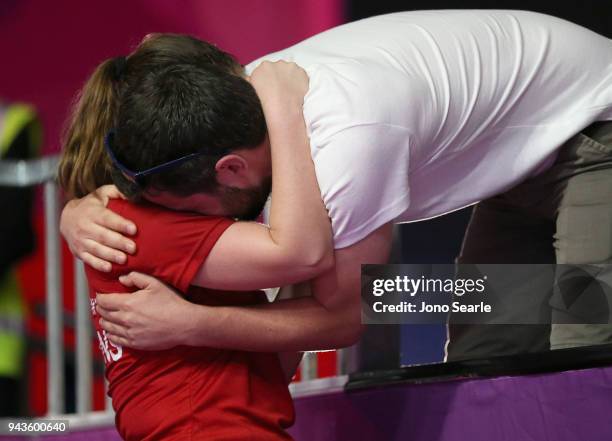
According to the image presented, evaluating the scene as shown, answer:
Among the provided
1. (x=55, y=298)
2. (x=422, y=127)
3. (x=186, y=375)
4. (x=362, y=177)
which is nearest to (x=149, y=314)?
(x=186, y=375)

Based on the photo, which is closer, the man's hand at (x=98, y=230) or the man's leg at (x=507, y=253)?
the man's hand at (x=98, y=230)

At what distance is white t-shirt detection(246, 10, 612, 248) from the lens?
53.2 inches

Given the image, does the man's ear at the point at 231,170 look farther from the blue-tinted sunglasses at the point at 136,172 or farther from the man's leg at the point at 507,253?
the man's leg at the point at 507,253

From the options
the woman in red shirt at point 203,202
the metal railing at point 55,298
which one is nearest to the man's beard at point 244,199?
the woman in red shirt at point 203,202

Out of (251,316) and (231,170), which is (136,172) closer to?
(231,170)

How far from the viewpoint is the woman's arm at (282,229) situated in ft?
4.40

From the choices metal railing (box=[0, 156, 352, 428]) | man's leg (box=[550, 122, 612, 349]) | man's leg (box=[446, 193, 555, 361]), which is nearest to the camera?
man's leg (box=[550, 122, 612, 349])

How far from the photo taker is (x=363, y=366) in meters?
2.03

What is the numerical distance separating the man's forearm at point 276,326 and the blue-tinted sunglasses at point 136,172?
0.19m

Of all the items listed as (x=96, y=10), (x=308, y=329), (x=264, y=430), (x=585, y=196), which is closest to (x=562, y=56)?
(x=585, y=196)

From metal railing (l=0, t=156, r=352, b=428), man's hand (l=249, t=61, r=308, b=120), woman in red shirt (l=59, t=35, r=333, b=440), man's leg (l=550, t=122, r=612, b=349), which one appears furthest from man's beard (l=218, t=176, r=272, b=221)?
metal railing (l=0, t=156, r=352, b=428)

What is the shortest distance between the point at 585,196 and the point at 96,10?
83.2 inches

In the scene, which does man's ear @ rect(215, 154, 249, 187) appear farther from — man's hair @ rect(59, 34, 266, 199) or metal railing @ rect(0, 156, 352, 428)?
metal railing @ rect(0, 156, 352, 428)

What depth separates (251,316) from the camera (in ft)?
4.67
